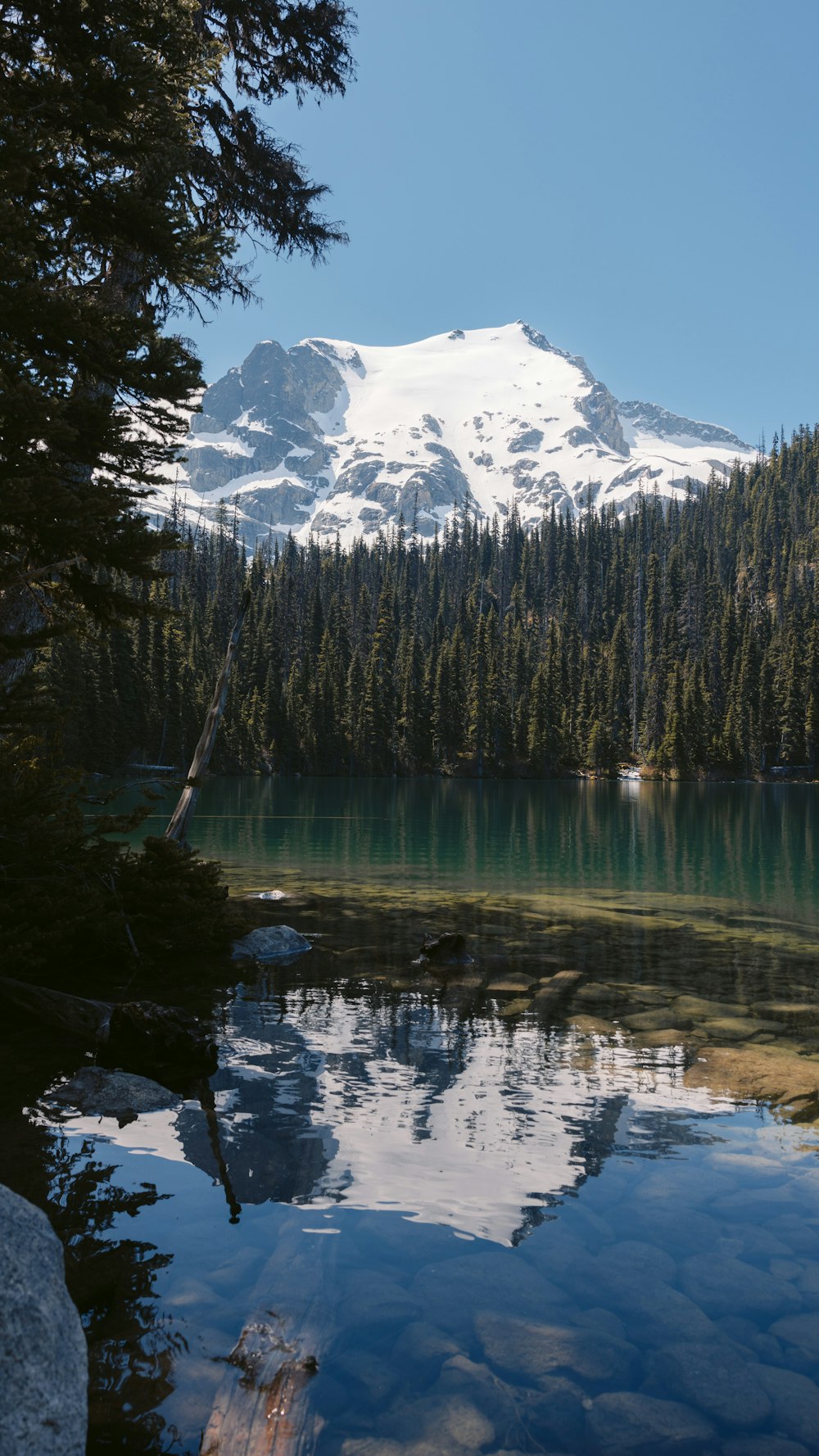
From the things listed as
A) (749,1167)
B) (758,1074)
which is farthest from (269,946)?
(749,1167)

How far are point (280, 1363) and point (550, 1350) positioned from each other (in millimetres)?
1329

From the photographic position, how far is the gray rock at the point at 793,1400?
3.79 meters

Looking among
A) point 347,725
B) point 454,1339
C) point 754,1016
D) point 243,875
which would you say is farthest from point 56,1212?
point 347,725

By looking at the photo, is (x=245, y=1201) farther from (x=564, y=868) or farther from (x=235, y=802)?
(x=235, y=802)

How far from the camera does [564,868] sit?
28375 mm

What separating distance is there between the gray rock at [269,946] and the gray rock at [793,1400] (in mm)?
9823

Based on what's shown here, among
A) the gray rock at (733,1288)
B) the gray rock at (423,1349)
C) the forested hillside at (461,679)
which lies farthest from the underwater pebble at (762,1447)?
the forested hillside at (461,679)

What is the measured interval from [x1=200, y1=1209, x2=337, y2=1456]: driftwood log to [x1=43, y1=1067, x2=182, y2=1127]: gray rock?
2363 millimetres

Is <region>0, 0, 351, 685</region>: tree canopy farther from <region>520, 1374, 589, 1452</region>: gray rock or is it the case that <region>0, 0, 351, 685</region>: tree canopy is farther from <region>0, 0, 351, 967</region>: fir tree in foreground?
<region>520, 1374, 589, 1452</region>: gray rock

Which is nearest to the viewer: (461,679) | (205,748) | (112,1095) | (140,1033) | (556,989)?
(112,1095)

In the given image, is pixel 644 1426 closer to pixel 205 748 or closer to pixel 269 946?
pixel 269 946

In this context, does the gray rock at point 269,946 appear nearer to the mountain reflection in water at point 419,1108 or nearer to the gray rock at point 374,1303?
the mountain reflection in water at point 419,1108

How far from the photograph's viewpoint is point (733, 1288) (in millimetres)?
4879

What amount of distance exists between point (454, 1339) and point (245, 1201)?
1.83 m
